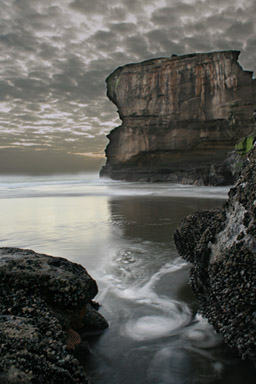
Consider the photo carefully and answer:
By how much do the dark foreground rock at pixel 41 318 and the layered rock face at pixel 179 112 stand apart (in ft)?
95.3

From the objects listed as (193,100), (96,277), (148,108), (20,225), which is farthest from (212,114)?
(96,277)

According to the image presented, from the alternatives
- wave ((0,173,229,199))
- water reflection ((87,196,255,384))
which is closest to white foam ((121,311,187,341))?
water reflection ((87,196,255,384))

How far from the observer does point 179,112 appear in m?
34.0

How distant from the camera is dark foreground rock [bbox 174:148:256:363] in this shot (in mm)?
1886

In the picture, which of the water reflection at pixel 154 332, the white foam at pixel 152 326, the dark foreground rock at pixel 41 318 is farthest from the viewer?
the white foam at pixel 152 326

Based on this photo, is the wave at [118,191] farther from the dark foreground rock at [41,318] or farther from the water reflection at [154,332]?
the dark foreground rock at [41,318]

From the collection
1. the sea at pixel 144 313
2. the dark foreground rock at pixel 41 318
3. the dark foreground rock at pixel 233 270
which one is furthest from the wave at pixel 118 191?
the dark foreground rock at pixel 41 318

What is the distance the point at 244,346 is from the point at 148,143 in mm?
34746

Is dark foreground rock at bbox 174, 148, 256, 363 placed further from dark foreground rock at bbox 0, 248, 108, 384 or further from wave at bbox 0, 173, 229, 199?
wave at bbox 0, 173, 229, 199

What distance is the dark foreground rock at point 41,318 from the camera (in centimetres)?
127

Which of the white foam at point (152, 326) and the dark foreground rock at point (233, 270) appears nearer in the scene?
the dark foreground rock at point (233, 270)

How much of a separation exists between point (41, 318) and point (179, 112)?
113ft

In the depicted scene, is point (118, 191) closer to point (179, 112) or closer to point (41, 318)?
point (41, 318)

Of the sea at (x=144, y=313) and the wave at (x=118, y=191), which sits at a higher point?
the wave at (x=118, y=191)
